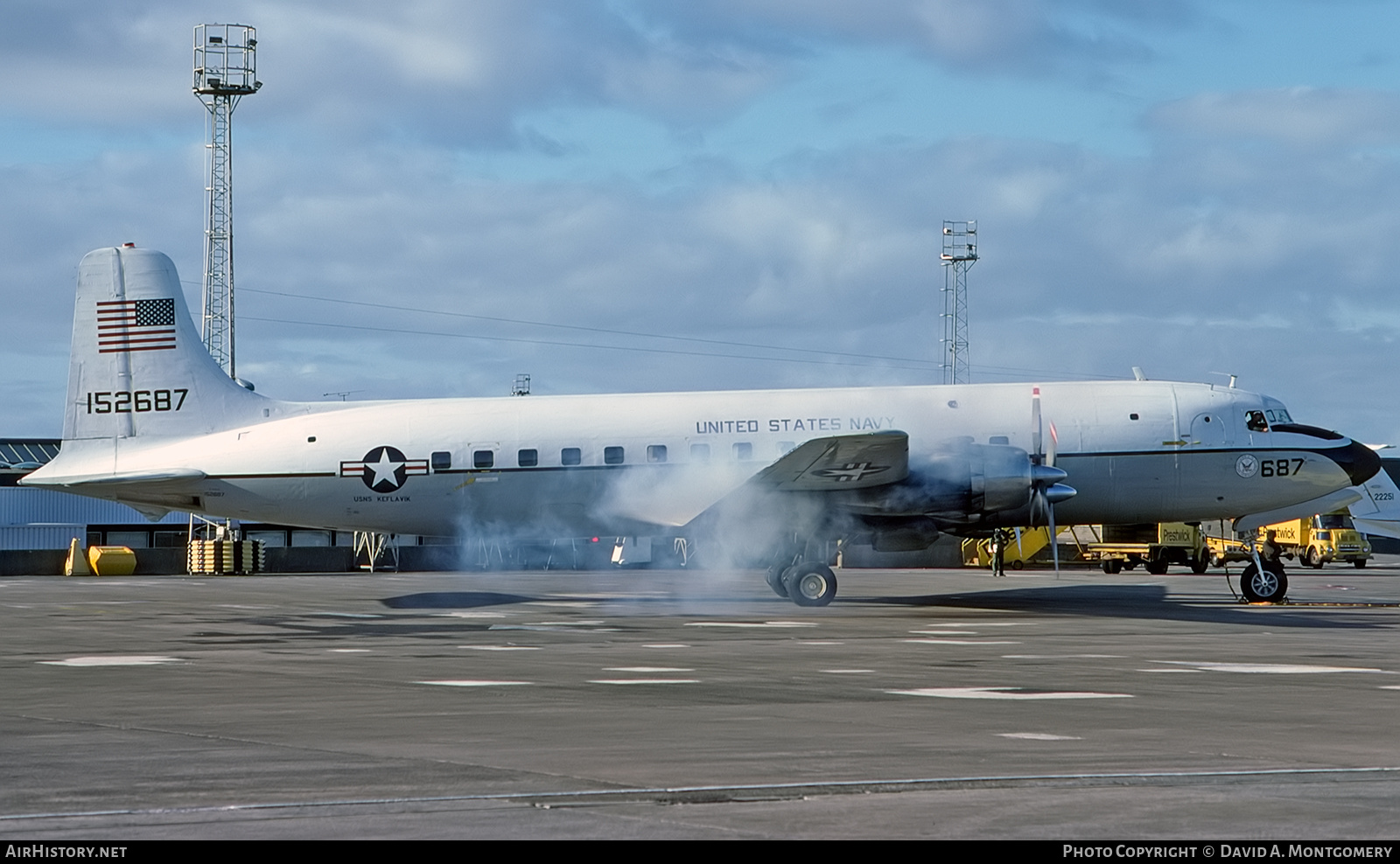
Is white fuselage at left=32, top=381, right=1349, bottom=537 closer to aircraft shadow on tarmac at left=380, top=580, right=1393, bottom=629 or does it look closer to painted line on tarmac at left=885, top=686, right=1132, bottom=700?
aircraft shadow on tarmac at left=380, top=580, right=1393, bottom=629

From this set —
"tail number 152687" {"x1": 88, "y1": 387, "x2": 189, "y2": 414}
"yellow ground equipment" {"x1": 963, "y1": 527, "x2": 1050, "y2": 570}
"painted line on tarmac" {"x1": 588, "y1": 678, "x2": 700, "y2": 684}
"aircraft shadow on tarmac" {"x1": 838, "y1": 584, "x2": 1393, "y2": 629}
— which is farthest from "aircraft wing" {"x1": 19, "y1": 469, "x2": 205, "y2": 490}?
"yellow ground equipment" {"x1": 963, "y1": 527, "x2": 1050, "y2": 570}

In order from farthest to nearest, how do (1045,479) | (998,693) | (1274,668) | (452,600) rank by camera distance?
1. (452,600)
2. (1045,479)
3. (1274,668)
4. (998,693)

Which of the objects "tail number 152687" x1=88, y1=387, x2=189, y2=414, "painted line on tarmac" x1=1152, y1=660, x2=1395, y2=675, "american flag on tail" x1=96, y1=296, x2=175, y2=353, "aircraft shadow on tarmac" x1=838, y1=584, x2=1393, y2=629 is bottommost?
"aircraft shadow on tarmac" x1=838, y1=584, x2=1393, y2=629

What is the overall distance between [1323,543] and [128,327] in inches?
2076

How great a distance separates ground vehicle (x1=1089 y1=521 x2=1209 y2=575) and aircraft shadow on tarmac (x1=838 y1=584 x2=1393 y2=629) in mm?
17309

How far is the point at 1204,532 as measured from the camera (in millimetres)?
59438

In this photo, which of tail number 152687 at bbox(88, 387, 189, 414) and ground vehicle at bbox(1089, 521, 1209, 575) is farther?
ground vehicle at bbox(1089, 521, 1209, 575)

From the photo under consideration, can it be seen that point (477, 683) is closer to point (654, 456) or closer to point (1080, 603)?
point (654, 456)

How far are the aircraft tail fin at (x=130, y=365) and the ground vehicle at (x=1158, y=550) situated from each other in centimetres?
3763

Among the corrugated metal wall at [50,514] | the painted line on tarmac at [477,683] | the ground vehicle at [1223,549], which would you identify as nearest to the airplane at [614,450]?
the painted line on tarmac at [477,683]

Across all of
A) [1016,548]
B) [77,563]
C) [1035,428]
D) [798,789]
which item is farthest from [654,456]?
[77,563]

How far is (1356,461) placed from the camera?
31.6 m

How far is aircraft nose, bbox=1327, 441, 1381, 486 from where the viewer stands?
31.5 metres

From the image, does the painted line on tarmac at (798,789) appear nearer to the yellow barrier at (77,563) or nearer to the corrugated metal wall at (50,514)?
the yellow barrier at (77,563)
